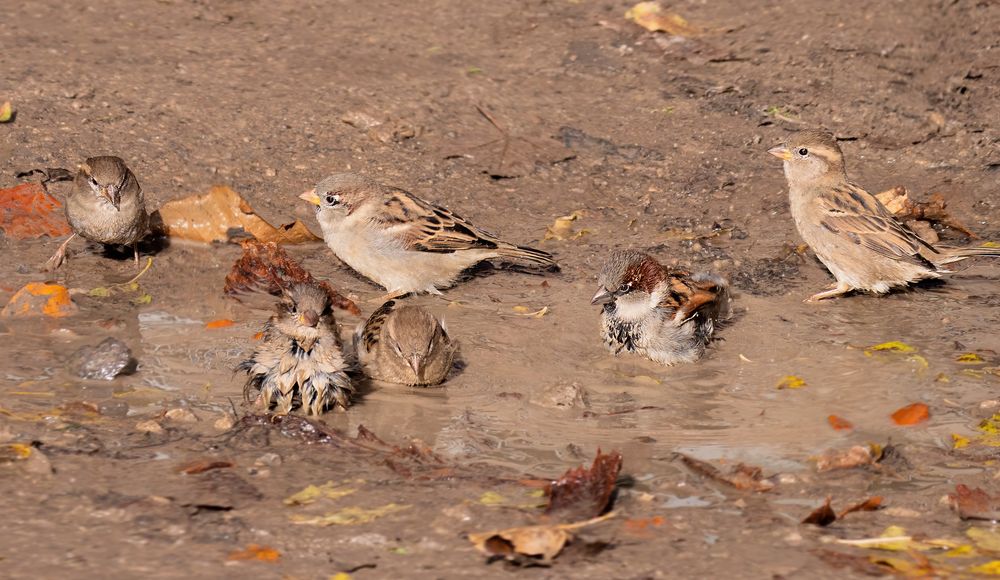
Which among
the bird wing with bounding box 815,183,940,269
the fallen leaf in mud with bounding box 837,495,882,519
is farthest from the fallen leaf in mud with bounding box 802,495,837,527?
the bird wing with bounding box 815,183,940,269

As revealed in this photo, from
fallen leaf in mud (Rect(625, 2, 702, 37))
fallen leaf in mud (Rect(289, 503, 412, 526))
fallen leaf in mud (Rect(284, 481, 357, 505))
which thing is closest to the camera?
fallen leaf in mud (Rect(289, 503, 412, 526))

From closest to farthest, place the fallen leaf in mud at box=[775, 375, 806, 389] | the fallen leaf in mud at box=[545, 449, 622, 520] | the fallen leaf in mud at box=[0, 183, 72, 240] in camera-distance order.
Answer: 1. the fallen leaf in mud at box=[545, 449, 622, 520]
2. the fallen leaf in mud at box=[775, 375, 806, 389]
3. the fallen leaf in mud at box=[0, 183, 72, 240]

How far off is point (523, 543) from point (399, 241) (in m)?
4.04

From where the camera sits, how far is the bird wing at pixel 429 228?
8.44 meters

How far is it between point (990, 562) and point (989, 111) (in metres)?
7.19

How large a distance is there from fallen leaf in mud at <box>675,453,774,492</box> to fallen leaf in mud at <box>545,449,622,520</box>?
1.65 feet

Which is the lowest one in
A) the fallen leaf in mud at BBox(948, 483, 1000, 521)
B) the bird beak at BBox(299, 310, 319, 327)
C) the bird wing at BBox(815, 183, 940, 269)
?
the fallen leaf in mud at BBox(948, 483, 1000, 521)

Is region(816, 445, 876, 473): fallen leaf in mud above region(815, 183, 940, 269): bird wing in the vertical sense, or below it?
below

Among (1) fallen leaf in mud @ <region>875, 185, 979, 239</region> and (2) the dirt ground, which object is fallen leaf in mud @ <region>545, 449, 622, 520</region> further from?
(1) fallen leaf in mud @ <region>875, 185, 979, 239</region>

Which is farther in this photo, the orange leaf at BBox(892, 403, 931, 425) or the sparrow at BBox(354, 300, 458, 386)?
the sparrow at BBox(354, 300, 458, 386)

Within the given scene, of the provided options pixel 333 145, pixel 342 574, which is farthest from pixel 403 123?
pixel 342 574

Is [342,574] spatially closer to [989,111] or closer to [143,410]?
[143,410]

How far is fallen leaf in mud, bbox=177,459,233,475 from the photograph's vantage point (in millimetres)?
5438

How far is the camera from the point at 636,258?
752cm
